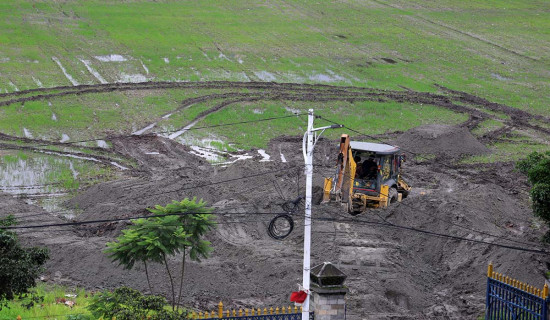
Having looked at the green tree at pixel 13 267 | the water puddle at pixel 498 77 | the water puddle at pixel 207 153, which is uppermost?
the green tree at pixel 13 267

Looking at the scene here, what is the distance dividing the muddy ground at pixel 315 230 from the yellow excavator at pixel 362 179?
2.41 ft

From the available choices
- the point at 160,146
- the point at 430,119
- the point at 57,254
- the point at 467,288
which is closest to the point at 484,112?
the point at 430,119

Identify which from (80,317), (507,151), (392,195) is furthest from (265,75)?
(80,317)

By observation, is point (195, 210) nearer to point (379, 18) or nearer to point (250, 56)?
point (250, 56)

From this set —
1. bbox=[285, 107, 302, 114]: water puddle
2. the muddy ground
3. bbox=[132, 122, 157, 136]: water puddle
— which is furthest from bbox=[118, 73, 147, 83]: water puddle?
the muddy ground

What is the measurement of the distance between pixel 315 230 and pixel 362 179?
3.88m

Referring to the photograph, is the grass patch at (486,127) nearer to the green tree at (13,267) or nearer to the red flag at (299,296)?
the red flag at (299,296)

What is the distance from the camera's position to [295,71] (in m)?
56.1

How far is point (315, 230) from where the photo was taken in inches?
1040

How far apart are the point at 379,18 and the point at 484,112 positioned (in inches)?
Answer: 1108

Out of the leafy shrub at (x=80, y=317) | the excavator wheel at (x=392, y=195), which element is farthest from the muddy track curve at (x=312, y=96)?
the leafy shrub at (x=80, y=317)

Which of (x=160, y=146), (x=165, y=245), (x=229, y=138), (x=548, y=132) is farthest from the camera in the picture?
(x=548, y=132)

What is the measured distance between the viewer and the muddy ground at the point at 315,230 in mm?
22469

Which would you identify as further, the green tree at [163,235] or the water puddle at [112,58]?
the water puddle at [112,58]
